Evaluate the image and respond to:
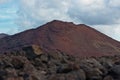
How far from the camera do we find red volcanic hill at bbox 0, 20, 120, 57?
13612cm

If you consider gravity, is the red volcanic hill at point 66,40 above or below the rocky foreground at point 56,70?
above

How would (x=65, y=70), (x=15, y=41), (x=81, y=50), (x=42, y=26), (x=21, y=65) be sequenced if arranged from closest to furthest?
Answer: (x=65, y=70)
(x=21, y=65)
(x=81, y=50)
(x=15, y=41)
(x=42, y=26)

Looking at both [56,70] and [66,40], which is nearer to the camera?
[56,70]

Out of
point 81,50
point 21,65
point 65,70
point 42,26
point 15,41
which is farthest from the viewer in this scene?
point 42,26

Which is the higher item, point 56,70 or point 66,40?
point 66,40

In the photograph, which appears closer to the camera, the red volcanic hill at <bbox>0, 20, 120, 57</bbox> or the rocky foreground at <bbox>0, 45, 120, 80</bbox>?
the rocky foreground at <bbox>0, 45, 120, 80</bbox>

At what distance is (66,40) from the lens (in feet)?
473

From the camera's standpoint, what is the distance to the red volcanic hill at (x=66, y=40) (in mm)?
136125

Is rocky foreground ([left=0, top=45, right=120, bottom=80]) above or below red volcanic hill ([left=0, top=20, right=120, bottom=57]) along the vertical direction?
below

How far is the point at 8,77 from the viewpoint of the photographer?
3130cm

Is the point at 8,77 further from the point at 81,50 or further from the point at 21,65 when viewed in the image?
the point at 81,50

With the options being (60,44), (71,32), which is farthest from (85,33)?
(60,44)

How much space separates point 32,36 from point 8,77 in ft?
383

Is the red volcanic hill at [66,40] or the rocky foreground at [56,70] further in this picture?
the red volcanic hill at [66,40]
